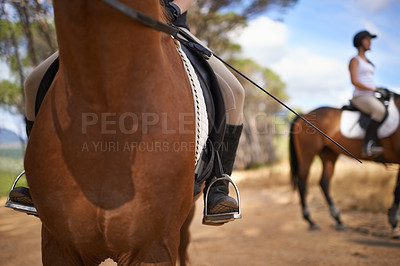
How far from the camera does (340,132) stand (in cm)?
682

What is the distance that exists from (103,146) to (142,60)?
1.42 feet

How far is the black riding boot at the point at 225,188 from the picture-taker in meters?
2.19

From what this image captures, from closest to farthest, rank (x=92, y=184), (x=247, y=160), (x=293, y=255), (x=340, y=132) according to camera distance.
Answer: (x=92, y=184) < (x=293, y=255) < (x=340, y=132) < (x=247, y=160)

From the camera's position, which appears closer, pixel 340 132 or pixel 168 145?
pixel 168 145

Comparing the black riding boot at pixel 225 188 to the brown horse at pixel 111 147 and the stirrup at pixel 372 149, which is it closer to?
the brown horse at pixel 111 147

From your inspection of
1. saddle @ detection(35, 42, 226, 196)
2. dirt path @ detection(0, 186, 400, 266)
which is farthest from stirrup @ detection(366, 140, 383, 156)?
saddle @ detection(35, 42, 226, 196)

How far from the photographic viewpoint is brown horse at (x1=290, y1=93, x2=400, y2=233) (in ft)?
22.0

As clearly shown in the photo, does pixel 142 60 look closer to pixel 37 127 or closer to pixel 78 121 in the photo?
pixel 78 121

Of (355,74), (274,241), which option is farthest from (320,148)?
(274,241)

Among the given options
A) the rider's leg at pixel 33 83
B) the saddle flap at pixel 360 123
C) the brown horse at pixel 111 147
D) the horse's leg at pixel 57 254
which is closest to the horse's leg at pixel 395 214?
the saddle flap at pixel 360 123

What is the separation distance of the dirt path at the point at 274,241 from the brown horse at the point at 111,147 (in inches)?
133

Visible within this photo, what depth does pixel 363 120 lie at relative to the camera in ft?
21.2

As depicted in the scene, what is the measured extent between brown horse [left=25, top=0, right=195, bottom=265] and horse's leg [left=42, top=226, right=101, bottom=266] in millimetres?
89

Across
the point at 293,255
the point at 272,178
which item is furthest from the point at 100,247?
the point at 272,178
